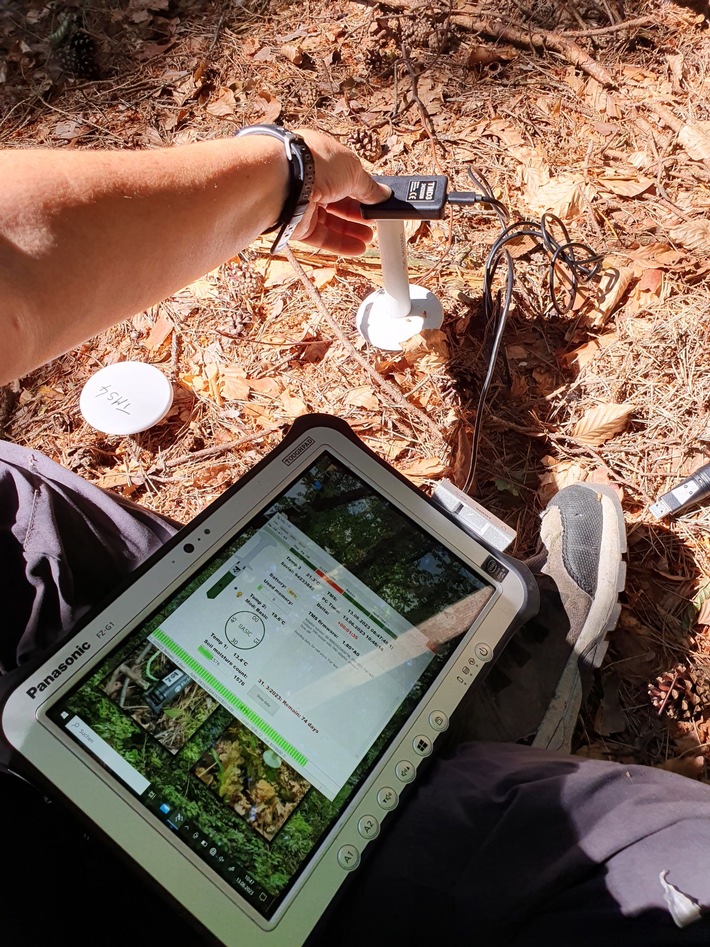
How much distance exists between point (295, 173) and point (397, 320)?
0.64 meters

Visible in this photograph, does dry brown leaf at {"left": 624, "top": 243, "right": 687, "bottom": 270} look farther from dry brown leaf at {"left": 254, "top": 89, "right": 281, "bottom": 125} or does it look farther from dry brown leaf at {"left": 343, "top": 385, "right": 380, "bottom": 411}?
dry brown leaf at {"left": 254, "top": 89, "right": 281, "bottom": 125}

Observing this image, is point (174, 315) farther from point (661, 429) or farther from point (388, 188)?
point (661, 429)

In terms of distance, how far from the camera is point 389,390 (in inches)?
70.9

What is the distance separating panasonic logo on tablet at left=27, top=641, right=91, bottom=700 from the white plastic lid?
3.10ft

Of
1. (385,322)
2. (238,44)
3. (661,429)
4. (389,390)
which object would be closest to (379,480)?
(389,390)

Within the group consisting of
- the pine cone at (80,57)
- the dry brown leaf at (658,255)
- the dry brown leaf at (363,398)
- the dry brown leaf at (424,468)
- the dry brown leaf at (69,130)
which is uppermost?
the pine cone at (80,57)

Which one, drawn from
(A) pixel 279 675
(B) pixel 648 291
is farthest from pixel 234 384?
(B) pixel 648 291

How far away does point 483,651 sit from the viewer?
1115 millimetres

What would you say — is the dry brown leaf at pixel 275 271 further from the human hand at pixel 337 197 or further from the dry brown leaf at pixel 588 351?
the dry brown leaf at pixel 588 351

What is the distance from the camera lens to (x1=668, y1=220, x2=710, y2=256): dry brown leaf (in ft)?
6.07

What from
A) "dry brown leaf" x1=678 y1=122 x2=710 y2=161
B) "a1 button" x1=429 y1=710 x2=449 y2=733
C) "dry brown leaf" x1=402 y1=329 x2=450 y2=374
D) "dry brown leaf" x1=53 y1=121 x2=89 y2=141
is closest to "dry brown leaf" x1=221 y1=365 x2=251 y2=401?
"dry brown leaf" x1=402 y1=329 x2=450 y2=374

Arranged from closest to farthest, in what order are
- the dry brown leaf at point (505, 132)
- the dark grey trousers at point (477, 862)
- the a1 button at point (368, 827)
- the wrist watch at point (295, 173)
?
the dark grey trousers at point (477, 862)
the a1 button at point (368, 827)
the wrist watch at point (295, 173)
the dry brown leaf at point (505, 132)

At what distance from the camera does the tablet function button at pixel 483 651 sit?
43.7 inches

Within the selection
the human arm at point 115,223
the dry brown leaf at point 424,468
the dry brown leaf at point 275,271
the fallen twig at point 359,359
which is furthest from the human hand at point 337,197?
the dry brown leaf at point 424,468
